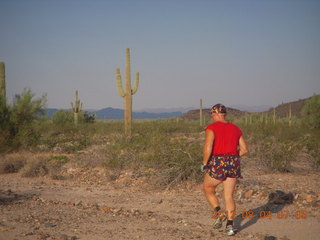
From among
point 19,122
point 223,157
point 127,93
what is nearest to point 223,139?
point 223,157

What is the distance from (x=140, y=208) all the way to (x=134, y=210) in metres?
0.34

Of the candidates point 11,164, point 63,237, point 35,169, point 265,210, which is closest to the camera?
point 63,237

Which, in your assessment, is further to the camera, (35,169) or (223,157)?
(35,169)

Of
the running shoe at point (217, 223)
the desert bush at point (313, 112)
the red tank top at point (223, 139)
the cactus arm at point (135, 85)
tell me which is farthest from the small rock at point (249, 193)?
the desert bush at point (313, 112)

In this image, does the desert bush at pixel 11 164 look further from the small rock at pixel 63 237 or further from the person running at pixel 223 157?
the person running at pixel 223 157

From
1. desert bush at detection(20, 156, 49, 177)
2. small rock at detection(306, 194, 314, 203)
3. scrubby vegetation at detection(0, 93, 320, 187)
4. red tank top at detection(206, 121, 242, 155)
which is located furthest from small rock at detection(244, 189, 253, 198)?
desert bush at detection(20, 156, 49, 177)

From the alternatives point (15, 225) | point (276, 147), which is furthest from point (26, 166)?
point (276, 147)

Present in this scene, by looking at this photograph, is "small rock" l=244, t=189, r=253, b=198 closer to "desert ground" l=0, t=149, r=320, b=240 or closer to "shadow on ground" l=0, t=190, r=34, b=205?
"desert ground" l=0, t=149, r=320, b=240

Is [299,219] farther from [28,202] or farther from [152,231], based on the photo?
[28,202]

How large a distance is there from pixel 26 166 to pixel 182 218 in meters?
6.19

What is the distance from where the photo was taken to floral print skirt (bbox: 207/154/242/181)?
5430mm

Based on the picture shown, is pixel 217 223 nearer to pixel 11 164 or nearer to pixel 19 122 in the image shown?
pixel 11 164

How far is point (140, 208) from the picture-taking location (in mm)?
7438

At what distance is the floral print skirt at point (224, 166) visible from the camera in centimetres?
543
